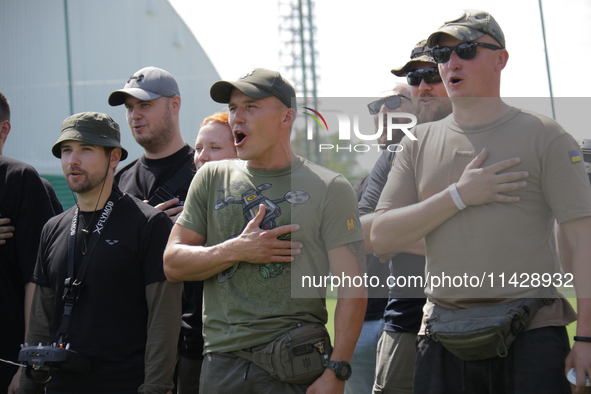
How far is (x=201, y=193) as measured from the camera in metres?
2.53

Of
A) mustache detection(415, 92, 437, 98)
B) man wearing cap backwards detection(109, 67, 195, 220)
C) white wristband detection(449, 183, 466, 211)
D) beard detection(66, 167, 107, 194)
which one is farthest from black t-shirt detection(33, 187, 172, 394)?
mustache detection(415, 92, 437, 98)

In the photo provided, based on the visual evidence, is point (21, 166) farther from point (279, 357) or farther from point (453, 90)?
point (453, 90)

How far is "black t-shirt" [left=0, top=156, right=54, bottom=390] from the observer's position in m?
3.31

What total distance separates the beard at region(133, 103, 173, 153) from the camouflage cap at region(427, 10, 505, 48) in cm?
210

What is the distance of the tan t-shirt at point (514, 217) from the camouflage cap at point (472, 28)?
13.9 inches

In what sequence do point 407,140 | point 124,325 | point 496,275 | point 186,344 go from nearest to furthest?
point 496,275 < point 407,140 < point 124,325 < point 186,344

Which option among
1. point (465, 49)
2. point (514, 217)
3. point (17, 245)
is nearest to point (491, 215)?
point (514, 217)

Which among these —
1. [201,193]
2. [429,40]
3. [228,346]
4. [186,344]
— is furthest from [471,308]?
[186,344]

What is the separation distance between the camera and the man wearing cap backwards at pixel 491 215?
199 cm

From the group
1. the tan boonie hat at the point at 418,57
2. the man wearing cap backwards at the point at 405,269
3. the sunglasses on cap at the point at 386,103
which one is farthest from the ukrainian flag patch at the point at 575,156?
the sunglasses on cap at the point at 386,103

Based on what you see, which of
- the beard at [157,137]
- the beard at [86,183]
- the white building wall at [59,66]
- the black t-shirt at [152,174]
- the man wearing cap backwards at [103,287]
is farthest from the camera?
the white building wall at [59,66]

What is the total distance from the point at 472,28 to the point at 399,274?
1403 millimetres

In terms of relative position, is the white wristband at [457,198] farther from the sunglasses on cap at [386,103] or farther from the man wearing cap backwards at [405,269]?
the sunglasses on cap at [386,103]

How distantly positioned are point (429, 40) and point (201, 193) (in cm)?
127
